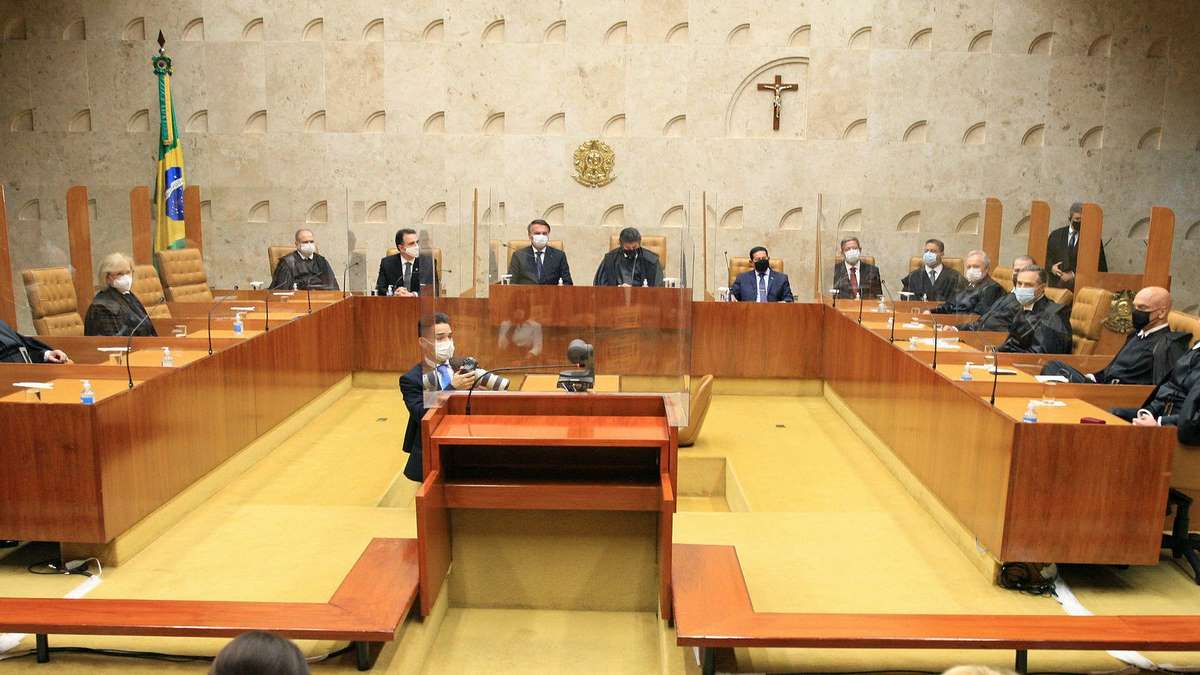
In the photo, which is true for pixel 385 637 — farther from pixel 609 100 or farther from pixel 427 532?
pixel 609 100

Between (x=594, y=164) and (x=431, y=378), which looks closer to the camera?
(x=431, y=378)

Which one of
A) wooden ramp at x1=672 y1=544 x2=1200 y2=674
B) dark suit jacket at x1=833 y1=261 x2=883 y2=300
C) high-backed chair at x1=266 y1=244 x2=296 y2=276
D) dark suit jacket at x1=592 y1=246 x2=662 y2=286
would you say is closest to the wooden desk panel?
dark suit jacket at x1=833 y1=261 x2=883 y2=300

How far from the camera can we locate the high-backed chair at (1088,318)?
6.13 m

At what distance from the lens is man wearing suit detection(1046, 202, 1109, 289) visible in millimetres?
8589

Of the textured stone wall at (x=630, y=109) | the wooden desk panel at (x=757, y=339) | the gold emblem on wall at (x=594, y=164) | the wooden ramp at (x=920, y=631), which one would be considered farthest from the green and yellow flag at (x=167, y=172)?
the wooden ramp at (x=920, y=631)

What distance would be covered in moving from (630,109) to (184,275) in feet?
14.8

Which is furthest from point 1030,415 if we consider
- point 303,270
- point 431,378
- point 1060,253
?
point 1060,253

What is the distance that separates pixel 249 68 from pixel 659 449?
25.7 ft

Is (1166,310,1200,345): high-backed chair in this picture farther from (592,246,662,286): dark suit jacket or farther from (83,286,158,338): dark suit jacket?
(83,286,158,338): dark suit jacket

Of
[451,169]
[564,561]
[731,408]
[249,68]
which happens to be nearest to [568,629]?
[564,561]

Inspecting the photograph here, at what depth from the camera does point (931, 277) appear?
26.2ft

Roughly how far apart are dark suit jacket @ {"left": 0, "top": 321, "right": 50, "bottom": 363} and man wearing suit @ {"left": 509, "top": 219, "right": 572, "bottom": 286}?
122 inches

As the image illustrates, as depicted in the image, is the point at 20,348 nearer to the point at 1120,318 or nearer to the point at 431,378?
the point at 431,378

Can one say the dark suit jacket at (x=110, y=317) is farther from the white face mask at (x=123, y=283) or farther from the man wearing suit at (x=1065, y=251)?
the man wearing suit at (x=1065, y=251)
